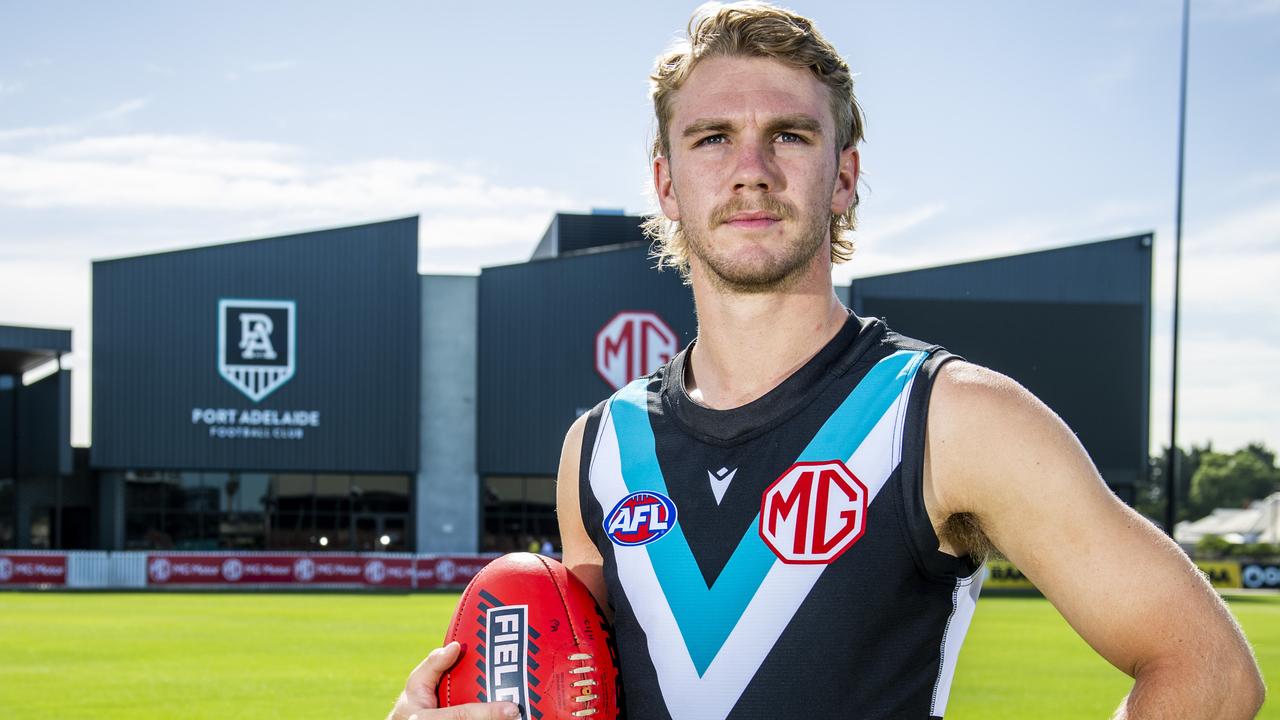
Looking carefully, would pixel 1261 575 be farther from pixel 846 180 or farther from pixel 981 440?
pixel 981 440

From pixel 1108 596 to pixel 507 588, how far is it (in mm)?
1307

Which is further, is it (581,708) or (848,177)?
(848,177)

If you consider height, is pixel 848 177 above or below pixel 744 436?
above

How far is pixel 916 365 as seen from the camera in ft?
8.29

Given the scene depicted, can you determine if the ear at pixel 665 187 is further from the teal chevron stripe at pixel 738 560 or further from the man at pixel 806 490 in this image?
the teal chevron stripe at pixel 738 560

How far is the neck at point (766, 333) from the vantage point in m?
2.77

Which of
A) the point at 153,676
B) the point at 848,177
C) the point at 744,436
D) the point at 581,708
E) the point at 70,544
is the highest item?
the point at 848,177

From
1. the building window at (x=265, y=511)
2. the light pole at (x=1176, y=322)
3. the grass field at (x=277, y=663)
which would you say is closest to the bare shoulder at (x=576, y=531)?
the grass field at (x=277, y=663)

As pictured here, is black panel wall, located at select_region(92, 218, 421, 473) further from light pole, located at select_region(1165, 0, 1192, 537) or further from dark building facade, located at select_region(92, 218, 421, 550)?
light pole, located at select_region(1165, 0, 1192, 537)

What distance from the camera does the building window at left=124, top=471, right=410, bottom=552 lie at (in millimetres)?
40625

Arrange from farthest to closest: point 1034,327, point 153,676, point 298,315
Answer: point 1034,327 < point 298,315 < point 153,676

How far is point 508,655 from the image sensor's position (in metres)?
2.80

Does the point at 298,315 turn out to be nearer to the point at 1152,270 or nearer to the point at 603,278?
the point at 603,278

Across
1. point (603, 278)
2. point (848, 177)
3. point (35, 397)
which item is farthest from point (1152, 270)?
point (848, 177)
